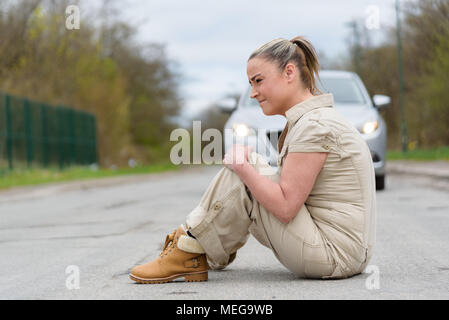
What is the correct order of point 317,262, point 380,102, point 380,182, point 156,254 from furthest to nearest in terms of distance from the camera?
point 380,182 < point 380,102 < point 156,254 < point 317,262

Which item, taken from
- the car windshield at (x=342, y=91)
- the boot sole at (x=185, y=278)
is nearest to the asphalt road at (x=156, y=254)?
the boot sole at (x=185, y=278)

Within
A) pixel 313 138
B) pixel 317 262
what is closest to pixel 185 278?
pixel 317 262

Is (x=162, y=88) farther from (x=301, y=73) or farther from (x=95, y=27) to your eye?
(x=301, y=73)

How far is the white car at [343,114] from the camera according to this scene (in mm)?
8727

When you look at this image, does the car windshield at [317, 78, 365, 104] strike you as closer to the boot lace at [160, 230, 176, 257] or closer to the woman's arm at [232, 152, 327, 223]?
the boot lace at [160, 230, 176, 257]

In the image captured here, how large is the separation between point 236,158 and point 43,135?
61.0ft

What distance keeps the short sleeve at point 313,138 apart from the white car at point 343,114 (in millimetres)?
4586

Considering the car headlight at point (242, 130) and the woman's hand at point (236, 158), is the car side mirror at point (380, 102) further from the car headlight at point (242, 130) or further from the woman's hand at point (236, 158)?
the woman's hand at point (236, 158)

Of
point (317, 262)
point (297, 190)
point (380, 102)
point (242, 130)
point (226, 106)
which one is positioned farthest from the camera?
point (380, 102)

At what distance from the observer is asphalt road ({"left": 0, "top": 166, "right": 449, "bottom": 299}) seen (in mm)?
3527

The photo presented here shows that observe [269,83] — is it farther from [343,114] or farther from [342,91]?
[342,91]

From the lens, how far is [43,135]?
69.6ft

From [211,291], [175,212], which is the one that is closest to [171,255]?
[211,291]

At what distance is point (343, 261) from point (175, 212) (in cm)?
497
